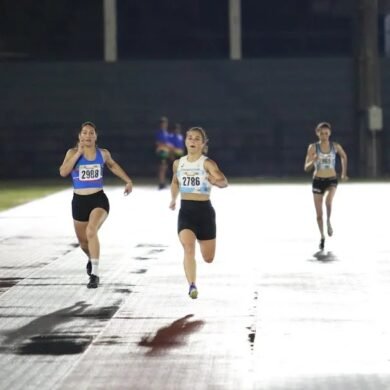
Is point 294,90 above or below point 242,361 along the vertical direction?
above

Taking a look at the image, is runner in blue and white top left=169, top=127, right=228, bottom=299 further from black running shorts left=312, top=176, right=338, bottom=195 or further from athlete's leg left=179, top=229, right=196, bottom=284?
black running shorts left=312, top=176, right=338, bottom=195

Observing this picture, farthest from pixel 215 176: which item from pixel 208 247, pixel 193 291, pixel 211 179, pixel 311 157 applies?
pixel 311 157

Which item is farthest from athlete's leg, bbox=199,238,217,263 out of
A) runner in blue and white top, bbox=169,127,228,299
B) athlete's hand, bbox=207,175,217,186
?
athlete's hand, bbox=207,175,217,186

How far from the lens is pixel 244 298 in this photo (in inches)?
572

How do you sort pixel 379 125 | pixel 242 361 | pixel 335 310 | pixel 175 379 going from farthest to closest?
pixel 379 125 → pixel 335 310 → pixel 242 361 → pixel 175 379

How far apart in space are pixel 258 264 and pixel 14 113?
27565mm

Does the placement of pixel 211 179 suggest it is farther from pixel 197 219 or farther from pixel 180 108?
pixel 180 108

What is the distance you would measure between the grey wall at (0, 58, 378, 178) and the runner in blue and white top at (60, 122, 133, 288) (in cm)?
2878

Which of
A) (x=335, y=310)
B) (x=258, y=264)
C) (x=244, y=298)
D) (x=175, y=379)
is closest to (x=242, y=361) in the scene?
(x=175, y=379)

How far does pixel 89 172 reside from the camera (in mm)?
15703

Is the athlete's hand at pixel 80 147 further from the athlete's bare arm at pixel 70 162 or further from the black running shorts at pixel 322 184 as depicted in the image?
the black running shorts at pixel 322 184

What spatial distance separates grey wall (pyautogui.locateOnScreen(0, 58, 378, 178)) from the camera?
44.7m

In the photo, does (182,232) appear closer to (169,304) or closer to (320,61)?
(169,304)

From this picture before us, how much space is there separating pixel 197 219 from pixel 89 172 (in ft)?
6.32
